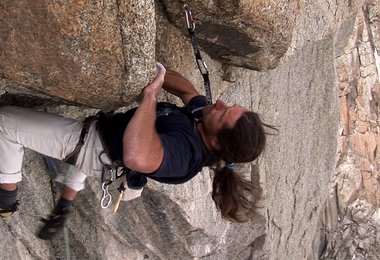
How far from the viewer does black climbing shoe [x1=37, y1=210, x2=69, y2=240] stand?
16.0 feet

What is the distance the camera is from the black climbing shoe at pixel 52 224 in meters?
A: 4.89

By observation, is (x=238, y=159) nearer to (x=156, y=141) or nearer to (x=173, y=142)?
(x=173, y=142)

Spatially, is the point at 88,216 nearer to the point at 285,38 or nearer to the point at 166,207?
the point at 166,207

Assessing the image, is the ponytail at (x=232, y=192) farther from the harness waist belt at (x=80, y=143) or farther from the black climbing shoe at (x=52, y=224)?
the black climbing shoe at (x=52, y=224)

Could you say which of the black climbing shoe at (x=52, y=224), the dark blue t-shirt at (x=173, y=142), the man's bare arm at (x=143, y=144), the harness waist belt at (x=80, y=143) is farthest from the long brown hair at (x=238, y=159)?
the black climbing shoe at (x=52, y=224)

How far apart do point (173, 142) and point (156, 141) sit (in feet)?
0.49

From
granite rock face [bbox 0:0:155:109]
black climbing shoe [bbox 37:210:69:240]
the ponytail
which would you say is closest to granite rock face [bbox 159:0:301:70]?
granite rock face [bbox 0:0:155:109]

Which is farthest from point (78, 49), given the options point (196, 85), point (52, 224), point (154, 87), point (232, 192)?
point (196, 85)

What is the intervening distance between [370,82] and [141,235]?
352 inches

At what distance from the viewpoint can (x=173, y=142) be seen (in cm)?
362

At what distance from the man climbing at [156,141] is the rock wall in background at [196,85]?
0.21 metres

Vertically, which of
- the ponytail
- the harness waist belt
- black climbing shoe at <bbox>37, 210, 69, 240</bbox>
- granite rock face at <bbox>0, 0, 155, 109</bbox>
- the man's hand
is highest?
granite rock face at <bbox>0, 0, 155, 109</bbox>

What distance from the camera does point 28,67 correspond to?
11.6ft

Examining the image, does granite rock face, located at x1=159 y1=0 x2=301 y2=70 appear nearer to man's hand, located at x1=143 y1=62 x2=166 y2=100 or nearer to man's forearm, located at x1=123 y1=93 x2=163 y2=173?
man's hand, located at x1=143 y1=62 x2=166 y2=100
